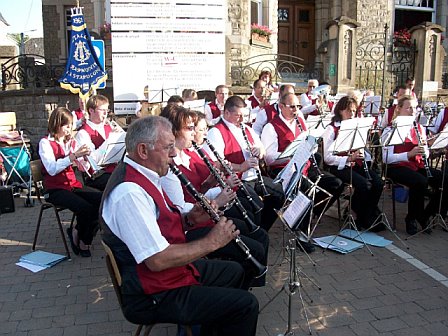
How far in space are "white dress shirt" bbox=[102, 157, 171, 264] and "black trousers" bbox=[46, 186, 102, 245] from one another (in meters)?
2.40

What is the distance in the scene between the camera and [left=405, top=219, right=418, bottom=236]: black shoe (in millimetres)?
5227

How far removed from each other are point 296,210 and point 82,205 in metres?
2.42

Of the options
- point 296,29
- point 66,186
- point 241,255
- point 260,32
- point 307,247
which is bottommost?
point 307,247

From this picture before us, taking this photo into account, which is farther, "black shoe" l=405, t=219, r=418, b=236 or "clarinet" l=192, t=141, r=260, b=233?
"black shoe" l=405, t=219, r=418, b=236

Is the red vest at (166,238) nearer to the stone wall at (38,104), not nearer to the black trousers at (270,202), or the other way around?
the black trousers at (270,202)

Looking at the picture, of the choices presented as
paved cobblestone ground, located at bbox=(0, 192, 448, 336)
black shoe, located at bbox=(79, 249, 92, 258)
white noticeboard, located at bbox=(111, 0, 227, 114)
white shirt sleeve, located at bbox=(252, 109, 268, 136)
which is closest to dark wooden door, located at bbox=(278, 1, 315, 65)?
white noticeboard, located at bbox=(111, 0, 227, 114)

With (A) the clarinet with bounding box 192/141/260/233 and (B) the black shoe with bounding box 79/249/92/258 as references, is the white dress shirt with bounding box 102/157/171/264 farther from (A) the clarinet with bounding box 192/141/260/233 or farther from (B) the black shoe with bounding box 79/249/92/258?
(B) the black shoe with bounding box 79/249/92/258

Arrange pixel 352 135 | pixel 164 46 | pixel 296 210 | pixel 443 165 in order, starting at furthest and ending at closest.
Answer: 1. pixel 164 46
2. pixel 443 165
3. pixel 352 135
4. pixel 296 210

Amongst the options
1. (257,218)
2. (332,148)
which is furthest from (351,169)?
(257,218)

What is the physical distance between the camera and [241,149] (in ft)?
15.9

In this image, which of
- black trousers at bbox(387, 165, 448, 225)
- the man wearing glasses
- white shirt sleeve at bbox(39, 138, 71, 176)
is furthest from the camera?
the man wearing glasses

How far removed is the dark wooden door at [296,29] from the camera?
16.5 metres

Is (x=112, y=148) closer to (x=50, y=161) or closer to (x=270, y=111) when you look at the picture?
(x=50, y=161)

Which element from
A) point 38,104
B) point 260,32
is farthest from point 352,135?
point 260,32
